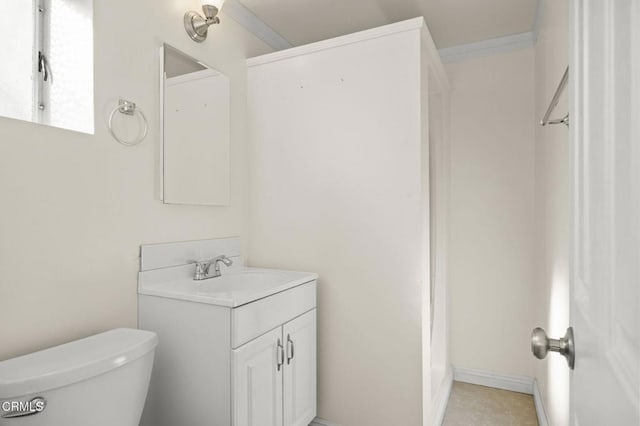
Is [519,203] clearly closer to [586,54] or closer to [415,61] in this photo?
[415,61]

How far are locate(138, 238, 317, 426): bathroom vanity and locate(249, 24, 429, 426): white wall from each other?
0.79 ft

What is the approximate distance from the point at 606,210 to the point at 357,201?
1483mm

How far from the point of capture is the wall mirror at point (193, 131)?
68.4 inches

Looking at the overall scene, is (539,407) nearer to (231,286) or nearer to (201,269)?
(231,286)

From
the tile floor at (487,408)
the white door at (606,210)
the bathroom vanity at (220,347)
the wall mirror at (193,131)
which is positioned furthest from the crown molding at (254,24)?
the tile floor at (487,408)

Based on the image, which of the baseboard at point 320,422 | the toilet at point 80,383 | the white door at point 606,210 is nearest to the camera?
the white door at point 606,210

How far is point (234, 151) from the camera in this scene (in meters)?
2.19

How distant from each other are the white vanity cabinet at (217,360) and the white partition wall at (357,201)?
38 centimetres

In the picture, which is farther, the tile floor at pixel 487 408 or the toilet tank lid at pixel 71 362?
the tile floor at pixel 487 408

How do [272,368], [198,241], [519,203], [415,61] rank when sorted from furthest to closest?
[519,203] < [198,241] < [415,61] < [272,368]

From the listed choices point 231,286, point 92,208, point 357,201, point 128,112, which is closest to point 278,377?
point 231,286

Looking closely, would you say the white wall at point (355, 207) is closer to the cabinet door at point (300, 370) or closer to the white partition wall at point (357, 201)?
the white partition wall at point (357, 201)

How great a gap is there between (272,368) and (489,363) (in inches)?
69.5

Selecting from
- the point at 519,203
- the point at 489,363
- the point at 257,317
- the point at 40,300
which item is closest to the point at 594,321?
the point at 257,317
